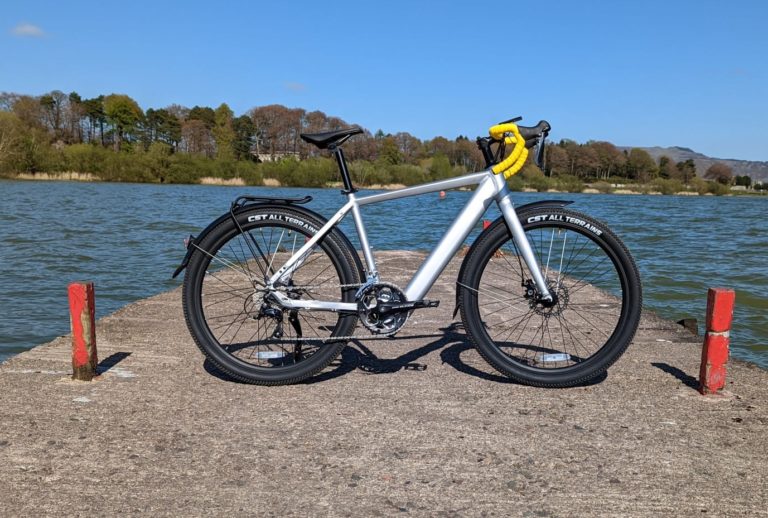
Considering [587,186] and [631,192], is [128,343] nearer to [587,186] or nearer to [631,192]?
[587,186]

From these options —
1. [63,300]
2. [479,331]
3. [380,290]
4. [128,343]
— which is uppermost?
[380,290]

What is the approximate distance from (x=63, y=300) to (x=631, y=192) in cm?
12538

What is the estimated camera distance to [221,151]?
373 feet

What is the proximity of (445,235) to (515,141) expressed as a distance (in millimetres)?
748

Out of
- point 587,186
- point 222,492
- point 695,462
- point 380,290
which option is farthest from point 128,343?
point 587,186

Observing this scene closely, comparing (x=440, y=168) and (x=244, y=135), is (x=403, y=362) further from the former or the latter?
(x=244, y=135)

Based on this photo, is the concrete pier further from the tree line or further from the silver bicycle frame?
the tree line

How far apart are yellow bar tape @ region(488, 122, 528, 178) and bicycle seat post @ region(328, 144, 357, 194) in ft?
3.06

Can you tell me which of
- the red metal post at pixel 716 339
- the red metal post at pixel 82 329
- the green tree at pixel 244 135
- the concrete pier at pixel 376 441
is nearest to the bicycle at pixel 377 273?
the concrete pier at pixel 376 441

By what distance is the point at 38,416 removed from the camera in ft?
10.8

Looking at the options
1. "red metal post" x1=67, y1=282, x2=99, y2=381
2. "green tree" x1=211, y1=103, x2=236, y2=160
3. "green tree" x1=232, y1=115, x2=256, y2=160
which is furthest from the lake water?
"green tree" x1=232, y1=115, x2=256, y2=160

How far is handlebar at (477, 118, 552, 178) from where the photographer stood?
3.82 metres

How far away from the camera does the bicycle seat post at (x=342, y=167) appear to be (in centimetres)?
381

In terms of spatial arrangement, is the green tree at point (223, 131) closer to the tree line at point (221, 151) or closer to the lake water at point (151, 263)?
the tree line at point (221, 151)
